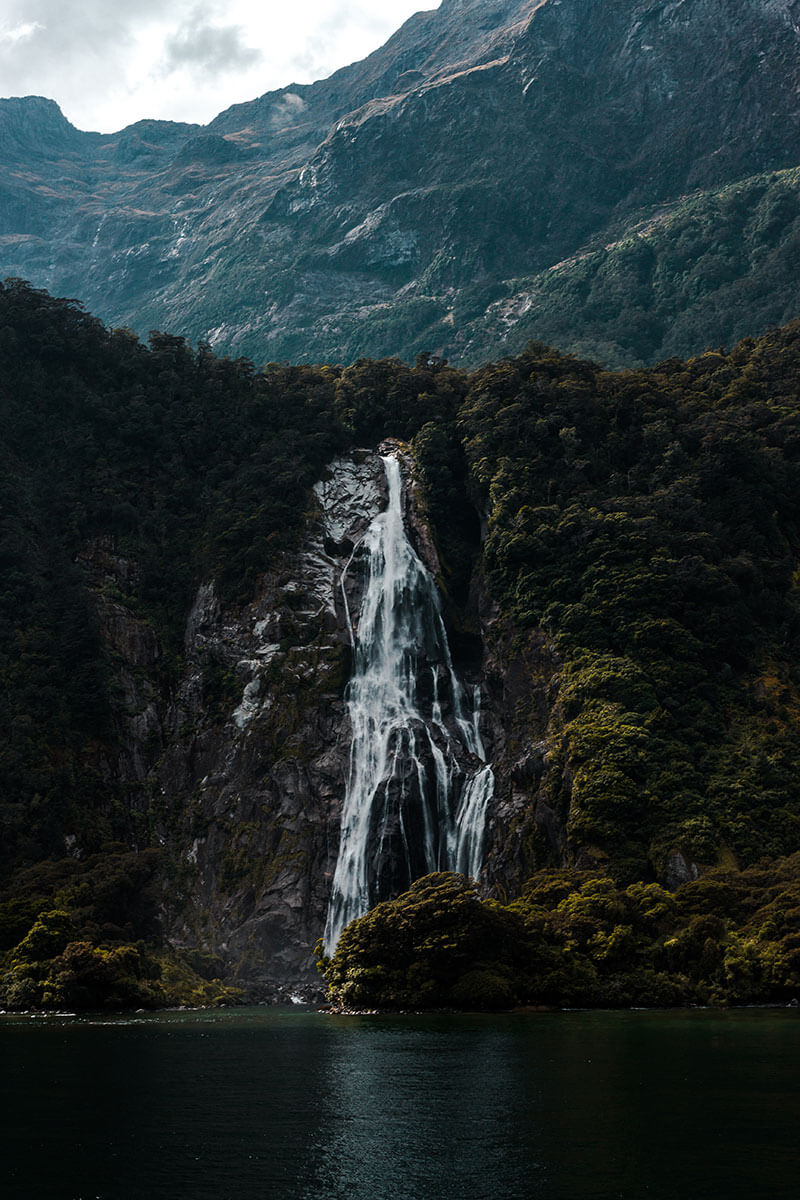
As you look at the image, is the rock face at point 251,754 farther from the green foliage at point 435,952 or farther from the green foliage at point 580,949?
the green foliage at point 580,949

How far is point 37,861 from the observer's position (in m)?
55.0

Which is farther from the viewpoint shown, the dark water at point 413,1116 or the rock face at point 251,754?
the rock face at point 251,754

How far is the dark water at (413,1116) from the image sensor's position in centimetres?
1603

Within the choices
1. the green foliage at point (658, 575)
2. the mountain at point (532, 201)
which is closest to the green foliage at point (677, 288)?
the mountain at point (532, 201)

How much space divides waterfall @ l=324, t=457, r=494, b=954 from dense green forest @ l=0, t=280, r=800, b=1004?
4069 millimetres

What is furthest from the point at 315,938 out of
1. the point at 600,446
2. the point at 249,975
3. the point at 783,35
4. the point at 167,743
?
the point at 783,35

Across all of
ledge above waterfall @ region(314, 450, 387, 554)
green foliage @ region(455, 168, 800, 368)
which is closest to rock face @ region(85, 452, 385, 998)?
ledge above waterfall @ region(314, 450, 387, 554)

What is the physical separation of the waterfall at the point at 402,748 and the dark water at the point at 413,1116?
1009 inches

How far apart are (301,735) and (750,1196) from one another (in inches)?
2020

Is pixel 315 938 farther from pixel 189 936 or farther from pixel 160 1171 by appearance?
pixel 160 1171

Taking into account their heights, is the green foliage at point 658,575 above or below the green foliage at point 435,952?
above

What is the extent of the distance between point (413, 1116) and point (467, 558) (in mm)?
58599

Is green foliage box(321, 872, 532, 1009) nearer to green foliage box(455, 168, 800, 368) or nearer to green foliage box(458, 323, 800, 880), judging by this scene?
green foliage box(458, 323, 800, 880)

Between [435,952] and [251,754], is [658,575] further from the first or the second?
[435,952]
